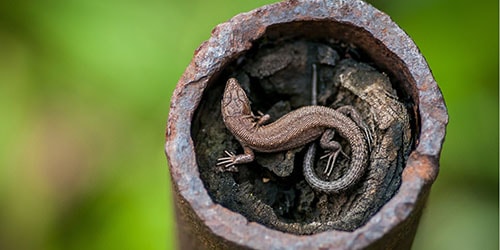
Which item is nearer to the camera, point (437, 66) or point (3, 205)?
Result: point (437, 66)

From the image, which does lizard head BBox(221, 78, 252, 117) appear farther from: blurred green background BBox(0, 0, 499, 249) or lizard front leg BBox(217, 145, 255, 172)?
blurred green background BBox(0, 0, 499, 249)

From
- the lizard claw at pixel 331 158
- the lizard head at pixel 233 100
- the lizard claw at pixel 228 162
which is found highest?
the lizard head at pixel 233 100

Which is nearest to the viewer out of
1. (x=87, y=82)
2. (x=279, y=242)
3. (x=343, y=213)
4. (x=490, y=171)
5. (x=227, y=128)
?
(x=279, y=242)

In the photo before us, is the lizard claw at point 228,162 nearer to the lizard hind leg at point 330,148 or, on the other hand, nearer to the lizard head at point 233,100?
the lizard head at point 233,100

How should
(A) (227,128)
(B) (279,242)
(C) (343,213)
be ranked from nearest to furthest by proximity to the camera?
1. (B) (279,242)
2. (C) (343,213)
3. (A) (227,128)

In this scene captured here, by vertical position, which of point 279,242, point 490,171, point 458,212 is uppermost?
point 490,171

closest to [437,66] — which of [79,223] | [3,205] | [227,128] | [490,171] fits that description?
[490,171]

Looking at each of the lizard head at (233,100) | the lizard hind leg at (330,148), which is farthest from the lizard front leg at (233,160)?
the lizard hind leg at (330,148)

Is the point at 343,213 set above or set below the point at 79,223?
above

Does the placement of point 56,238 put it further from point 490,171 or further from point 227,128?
point 490,171
